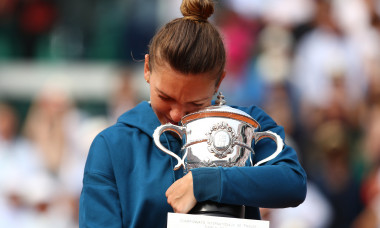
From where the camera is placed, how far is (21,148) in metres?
6.01

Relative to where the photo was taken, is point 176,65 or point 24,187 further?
point 24,187

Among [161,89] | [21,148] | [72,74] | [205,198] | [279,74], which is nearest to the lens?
[205,198]

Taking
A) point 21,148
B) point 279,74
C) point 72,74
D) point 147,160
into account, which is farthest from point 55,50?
point 147,160

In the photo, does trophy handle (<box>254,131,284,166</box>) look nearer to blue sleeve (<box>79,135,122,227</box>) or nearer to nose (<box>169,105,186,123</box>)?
nose (<box>169,105,186,123</box>)

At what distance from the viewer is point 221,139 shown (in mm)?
1614

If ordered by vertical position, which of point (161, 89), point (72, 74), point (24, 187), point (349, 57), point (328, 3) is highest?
point (161, 89)

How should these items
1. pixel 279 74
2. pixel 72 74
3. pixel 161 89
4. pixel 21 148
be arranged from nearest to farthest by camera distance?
1. pixel 161 89
2. pixel 279 74
3. pixel 21 148
4. pixel 72 74

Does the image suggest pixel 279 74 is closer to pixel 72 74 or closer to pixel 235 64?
pixel 235 64

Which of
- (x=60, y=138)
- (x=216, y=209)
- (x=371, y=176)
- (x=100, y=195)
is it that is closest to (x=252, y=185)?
(x=216, y=209)

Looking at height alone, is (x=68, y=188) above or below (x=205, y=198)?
below

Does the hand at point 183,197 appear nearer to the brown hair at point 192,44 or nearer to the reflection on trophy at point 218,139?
the reflection on trophy at point 218,139

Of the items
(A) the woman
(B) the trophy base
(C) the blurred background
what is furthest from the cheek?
(C) the blurred background

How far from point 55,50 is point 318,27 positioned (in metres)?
2.65

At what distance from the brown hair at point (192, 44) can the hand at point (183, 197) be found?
10.7 inches
